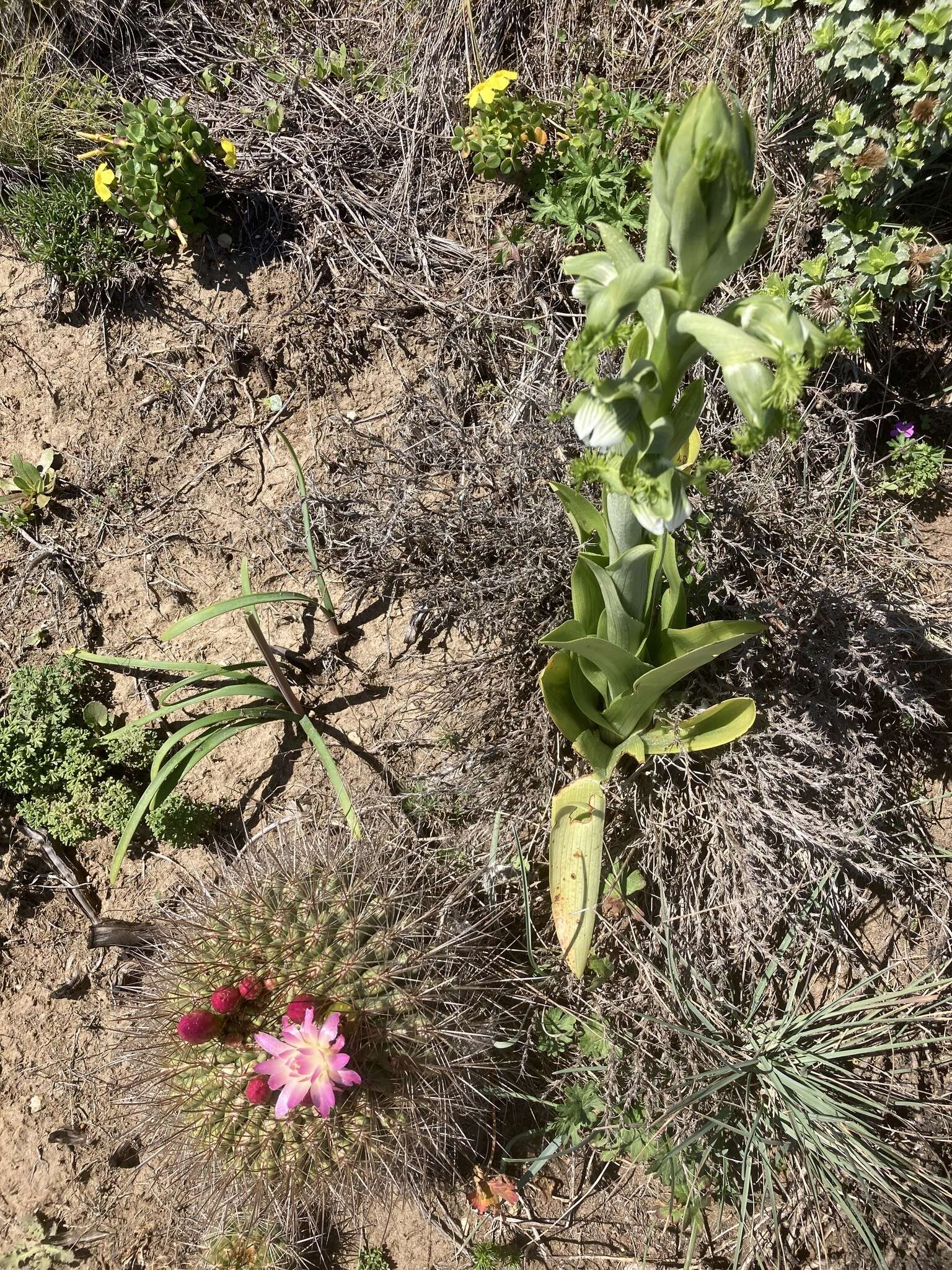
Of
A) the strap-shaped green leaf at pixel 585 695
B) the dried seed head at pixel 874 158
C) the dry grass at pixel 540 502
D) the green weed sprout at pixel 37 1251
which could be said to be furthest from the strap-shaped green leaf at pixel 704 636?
the green weed sprout at pixel 37 1251

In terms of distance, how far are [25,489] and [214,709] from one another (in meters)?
1.18

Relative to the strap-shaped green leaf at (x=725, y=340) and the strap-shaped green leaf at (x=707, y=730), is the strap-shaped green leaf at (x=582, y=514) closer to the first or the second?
the strap-shaped green leaf at (x=707, y=730)

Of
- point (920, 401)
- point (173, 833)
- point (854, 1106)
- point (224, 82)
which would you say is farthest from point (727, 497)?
point (224, 82)

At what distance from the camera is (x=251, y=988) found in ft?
6.81

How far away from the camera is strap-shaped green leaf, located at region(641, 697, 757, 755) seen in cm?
223

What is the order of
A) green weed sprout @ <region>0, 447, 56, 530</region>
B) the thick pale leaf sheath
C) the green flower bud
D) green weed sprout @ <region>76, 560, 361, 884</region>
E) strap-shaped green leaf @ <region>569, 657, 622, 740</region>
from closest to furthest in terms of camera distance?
the green flower bud
strap-shaped green leaf @ <region>569, 657, 622, 740</region>
the thick pale leaf sheath
green weed sprout @ <region>76, 560, 361, 884</region>
green weed sprout @ <region>0, 447, 56, 530</region>

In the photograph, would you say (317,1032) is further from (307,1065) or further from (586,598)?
(586,598)

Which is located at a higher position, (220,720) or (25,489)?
(25,489)

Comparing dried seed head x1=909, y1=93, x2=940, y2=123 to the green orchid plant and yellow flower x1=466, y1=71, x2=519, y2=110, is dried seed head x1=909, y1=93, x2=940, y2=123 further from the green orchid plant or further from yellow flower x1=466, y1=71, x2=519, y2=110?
yellow flower x1=466, y1=71, x2=519, y2=110

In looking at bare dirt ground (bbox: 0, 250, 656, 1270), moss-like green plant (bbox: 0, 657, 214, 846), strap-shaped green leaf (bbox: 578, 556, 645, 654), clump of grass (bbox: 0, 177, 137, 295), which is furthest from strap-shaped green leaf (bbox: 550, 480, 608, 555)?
clump of grass (bbox: 0, 177, 137, 295)

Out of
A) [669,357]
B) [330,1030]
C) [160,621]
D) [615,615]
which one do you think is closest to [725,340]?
[669,357]

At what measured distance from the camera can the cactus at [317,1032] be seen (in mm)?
2082

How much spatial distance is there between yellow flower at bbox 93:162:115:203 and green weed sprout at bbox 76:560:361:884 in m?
1.63

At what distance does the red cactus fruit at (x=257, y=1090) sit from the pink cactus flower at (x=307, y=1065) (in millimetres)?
65
